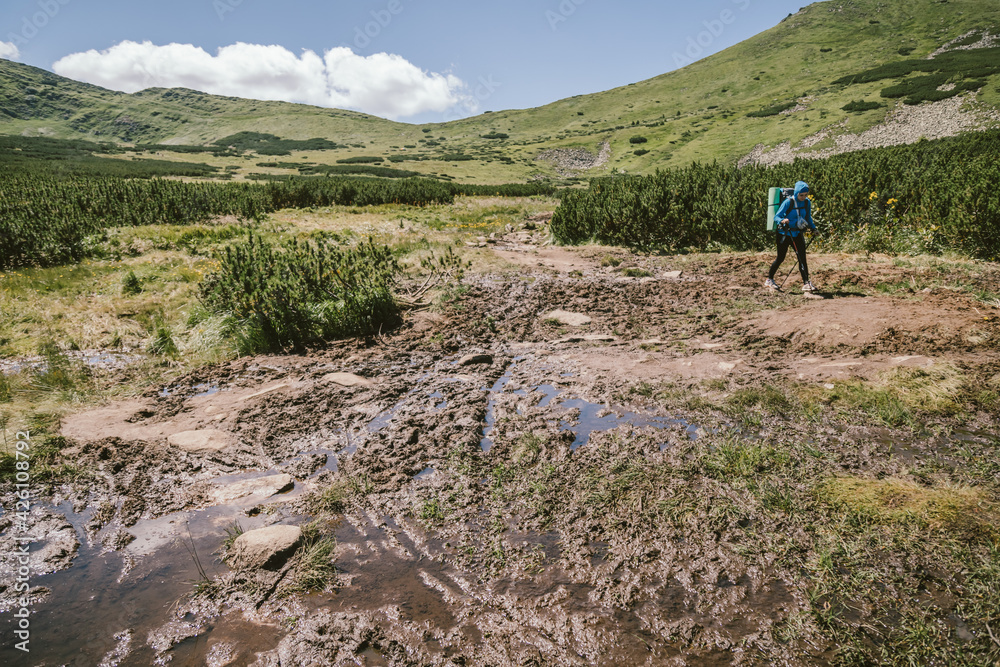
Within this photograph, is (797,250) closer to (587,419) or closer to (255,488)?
(587,419)

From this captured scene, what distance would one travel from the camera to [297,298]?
26.7ft

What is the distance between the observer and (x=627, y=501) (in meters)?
3.71

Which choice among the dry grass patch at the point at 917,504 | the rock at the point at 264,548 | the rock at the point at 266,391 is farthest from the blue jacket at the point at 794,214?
the rock at the point at 264,548

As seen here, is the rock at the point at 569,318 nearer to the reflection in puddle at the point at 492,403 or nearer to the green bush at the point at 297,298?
the reflection in puddle at the point at 492,403

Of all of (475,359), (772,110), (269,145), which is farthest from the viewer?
(269,145)

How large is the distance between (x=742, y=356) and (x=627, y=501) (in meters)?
3.72

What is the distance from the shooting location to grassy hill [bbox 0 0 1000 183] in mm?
62219

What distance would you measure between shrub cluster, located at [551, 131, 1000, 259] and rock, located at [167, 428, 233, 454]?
42.3 ft

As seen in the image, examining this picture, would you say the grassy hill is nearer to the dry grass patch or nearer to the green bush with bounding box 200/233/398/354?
the green bush with bounding box 200/233/398/354

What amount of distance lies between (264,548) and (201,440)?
7.83ft

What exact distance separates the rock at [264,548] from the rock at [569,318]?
5.95 meters

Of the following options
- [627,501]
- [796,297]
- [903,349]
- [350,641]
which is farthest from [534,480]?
[796,297]

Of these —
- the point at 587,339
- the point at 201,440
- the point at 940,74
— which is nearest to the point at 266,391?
the point at 201,440

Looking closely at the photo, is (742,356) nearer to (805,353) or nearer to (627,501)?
(805,353)
